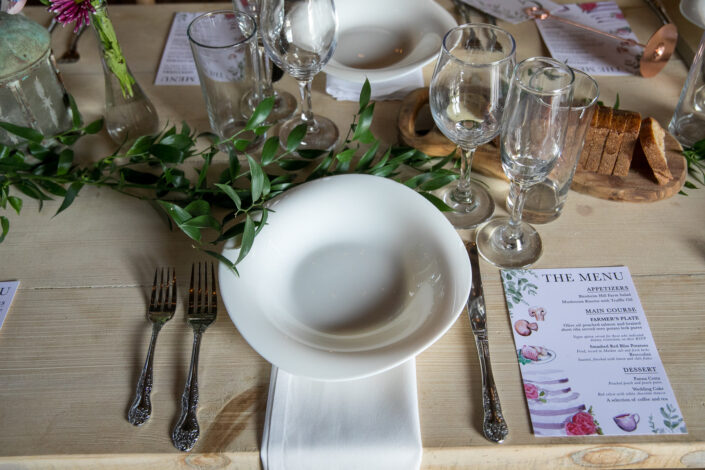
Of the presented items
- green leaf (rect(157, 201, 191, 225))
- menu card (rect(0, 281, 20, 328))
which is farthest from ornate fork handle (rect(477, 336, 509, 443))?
menu card (rect(0, 281, 20, 328))

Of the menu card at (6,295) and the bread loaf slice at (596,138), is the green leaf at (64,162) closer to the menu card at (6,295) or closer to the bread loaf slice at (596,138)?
the menu card at (6,295)

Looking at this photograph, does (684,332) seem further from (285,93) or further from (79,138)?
(79,138)

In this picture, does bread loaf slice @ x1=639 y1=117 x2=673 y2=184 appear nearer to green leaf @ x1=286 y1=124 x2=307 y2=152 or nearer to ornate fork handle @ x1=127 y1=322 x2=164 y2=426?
green leaf @ x1=286 y1=124 x2=307 y2=152

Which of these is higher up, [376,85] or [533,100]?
[533,100]

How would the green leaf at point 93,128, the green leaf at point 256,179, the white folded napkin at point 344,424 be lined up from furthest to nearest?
the green leaf at point 93,128 → the green leaf at point 256,179 → the white folded napkin at point 344,424

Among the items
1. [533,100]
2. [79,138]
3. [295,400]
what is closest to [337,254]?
[295,400]

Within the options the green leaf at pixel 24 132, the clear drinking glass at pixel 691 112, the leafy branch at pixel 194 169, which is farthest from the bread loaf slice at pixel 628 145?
the green leaf at pixel 24 132

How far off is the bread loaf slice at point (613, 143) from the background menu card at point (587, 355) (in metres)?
0.18

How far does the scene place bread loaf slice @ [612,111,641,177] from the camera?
0.84 metres

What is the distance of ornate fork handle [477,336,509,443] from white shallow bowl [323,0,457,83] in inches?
23.0

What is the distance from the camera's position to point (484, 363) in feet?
2.20

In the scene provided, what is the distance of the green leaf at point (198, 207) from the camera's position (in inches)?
29.3

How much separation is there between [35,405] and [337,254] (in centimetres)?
41

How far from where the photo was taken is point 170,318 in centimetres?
74
